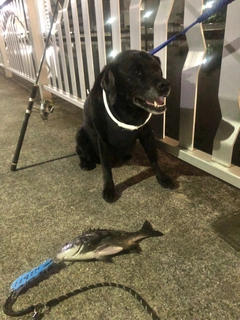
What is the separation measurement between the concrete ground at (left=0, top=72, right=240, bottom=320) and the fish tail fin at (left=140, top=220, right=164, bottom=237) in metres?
0.02

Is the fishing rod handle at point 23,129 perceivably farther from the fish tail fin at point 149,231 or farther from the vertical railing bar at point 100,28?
Answer: the fish tail fin at point 149,231

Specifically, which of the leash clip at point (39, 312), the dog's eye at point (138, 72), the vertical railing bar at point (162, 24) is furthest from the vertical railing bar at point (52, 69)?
the leash clip at point (39, 312)

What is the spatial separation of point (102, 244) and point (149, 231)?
158mm

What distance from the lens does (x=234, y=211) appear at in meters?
0.92

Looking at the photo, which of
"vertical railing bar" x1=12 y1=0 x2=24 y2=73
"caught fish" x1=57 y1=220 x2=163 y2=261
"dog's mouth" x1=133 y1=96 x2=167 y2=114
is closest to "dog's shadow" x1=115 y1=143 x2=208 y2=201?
"caught fish" x1=57 y1=220 x2=163 y2=261

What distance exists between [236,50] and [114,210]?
66 centimetres

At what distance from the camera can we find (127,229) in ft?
2.87

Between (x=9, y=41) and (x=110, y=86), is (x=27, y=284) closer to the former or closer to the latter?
(x=110, y=86)

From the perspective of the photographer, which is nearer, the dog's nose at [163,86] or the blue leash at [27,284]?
the blue leash at [27,284]

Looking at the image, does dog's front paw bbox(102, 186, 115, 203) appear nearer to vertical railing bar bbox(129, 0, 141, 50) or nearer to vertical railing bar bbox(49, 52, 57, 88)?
vertical railing bar bbox(129, 0, 141, 50)

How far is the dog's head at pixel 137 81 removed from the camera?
87 centimetres

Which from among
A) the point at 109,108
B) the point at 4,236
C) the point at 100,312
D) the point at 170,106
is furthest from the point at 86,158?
the point at 170,106

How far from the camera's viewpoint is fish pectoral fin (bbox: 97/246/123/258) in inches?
30.6

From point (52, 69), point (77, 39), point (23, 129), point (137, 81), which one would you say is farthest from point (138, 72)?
point (52, 69)
